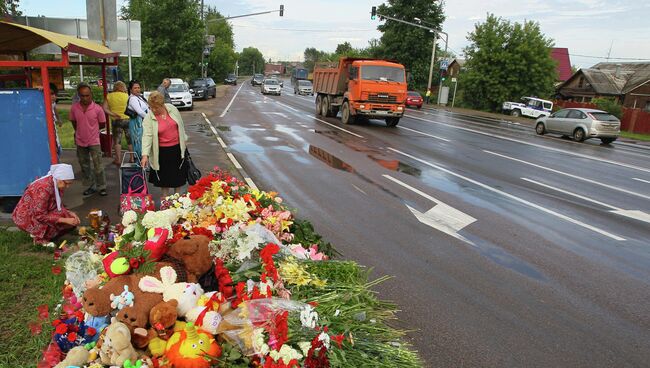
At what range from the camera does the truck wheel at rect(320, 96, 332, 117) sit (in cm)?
2564

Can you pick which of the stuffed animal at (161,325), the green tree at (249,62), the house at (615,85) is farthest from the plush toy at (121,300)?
the green tree at (249,62)

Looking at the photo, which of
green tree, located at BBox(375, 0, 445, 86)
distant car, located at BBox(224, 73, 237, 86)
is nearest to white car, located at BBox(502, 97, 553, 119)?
green tree, located at BBox(375, 0, 445, 86)

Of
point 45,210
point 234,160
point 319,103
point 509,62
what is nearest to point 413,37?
point 509,62

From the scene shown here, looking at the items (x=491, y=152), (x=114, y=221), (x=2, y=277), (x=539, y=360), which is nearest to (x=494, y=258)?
(x=539, y=360)

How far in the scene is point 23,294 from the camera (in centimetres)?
430

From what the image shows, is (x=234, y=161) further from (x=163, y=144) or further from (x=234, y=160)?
(x=163, y=144)

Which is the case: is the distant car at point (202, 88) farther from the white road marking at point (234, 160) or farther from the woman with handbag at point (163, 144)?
the woman with handbag at point (163, 144)

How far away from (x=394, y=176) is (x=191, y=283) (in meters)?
8.02

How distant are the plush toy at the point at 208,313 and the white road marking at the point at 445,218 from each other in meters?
4.40

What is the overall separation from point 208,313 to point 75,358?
87 centimetres

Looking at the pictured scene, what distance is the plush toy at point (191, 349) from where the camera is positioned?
2896 millimetres

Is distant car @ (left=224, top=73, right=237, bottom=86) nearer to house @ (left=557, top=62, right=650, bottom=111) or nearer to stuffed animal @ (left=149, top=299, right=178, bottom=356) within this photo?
house @ (left=557, top=62, right=650, bottom=111)

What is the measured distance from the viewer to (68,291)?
3791 mm

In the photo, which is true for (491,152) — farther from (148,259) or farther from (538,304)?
(148,259)
